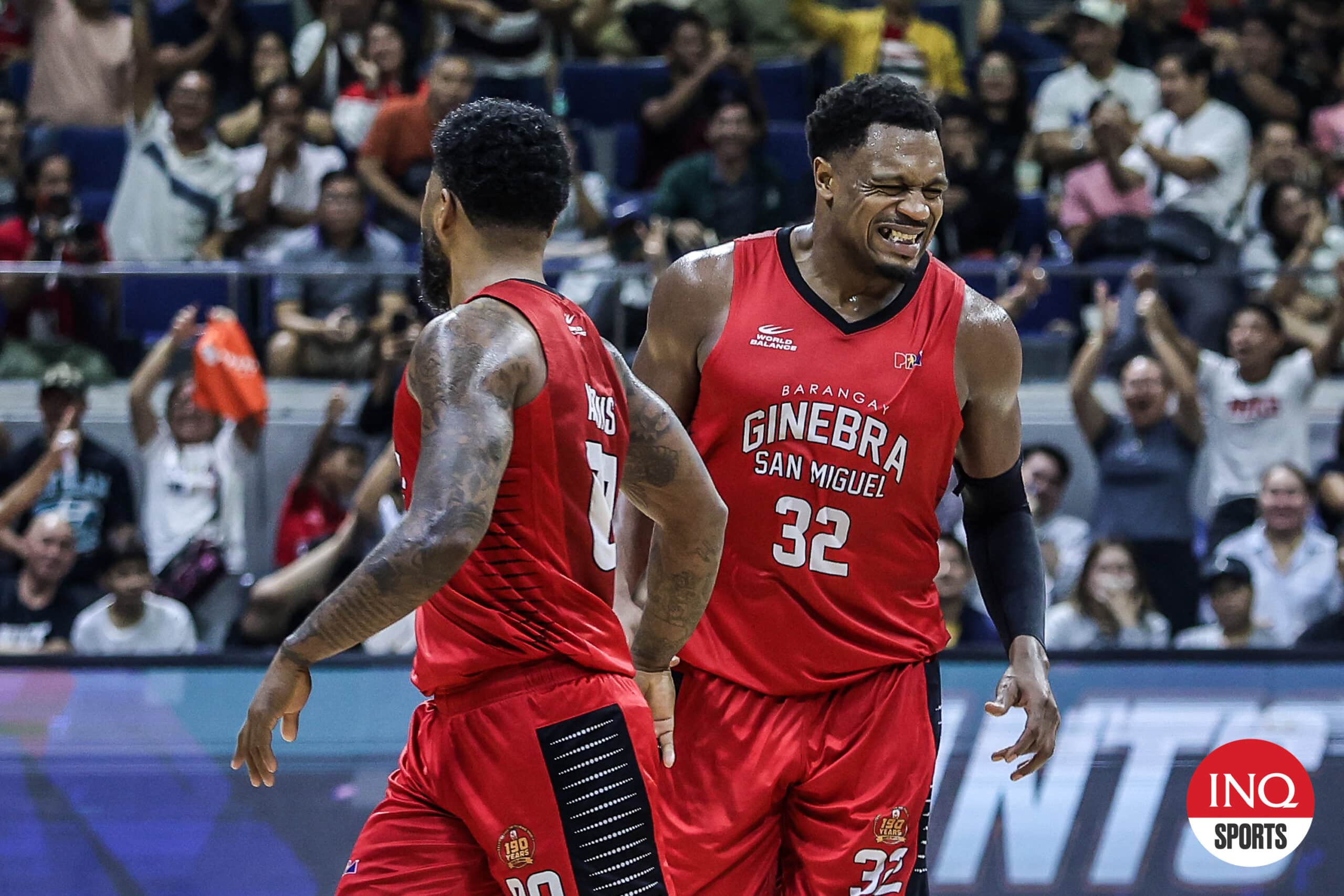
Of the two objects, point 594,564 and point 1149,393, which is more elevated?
A: point 594,564

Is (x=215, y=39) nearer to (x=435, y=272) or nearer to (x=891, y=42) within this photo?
(x=891, y=42)

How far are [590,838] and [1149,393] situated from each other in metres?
4.83

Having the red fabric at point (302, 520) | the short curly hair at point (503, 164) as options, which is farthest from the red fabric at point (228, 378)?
the short curly hair at point (503, 164)

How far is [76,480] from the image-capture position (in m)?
7.41

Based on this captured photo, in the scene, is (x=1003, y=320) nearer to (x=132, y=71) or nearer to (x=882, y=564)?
(x=882, y=564)

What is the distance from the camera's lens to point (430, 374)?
9.80 ft

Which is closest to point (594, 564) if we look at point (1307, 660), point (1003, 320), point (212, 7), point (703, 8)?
point (1003, 320)

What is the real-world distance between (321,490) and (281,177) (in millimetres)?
2748

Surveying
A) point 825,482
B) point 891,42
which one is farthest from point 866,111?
point 891,42

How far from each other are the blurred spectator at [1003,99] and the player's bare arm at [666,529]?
6592 mm

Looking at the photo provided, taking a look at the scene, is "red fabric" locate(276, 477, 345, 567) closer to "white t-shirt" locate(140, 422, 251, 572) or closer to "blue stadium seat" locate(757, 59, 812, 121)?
"white t-shirt" locate(140, 422, 251, 572)

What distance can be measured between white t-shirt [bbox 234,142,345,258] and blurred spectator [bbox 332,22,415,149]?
0.28m

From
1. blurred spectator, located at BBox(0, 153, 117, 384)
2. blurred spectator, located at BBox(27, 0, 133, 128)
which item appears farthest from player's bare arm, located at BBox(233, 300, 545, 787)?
blurred spectator, located at BBox(27, 0, 133, 128)

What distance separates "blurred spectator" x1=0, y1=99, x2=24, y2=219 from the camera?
30.9ft
